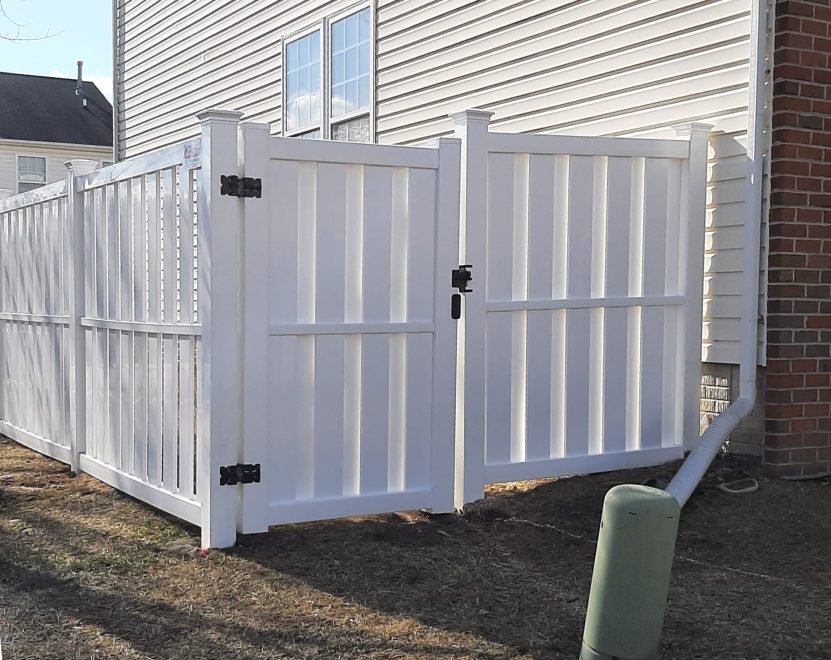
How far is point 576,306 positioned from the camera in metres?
5.50

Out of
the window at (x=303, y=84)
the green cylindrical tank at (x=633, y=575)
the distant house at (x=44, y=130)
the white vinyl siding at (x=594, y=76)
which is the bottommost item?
the green cylindrical tank at (x=633, y=575)

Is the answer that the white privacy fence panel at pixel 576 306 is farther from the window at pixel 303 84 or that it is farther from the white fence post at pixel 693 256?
the window at pixel 303 84

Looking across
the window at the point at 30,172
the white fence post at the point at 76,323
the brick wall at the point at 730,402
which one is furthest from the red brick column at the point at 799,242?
the window at the point at 30,172

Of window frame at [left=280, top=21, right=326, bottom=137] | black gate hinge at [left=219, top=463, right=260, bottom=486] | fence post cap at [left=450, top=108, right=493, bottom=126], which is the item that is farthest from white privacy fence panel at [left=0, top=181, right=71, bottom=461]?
window frame at [left=280, top=21, right=326, bottom=137]

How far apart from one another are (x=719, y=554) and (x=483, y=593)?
124 centimetres

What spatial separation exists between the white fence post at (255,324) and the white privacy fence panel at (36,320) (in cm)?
223

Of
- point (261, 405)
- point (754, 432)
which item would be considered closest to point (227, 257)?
point (261, 405)

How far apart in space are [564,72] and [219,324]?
3.64 metres

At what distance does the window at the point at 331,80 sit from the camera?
9.59 metres

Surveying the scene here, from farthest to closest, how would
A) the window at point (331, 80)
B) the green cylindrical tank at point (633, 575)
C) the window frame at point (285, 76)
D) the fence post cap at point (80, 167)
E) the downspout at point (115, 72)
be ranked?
the downspout at point (115, 72)
the window frame at point (285, 76)
the window at point (331, 80)
the fence post cap at point (80, 167)
the green cylindrical tank at point (633, 575)

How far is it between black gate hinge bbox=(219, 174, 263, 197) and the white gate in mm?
40

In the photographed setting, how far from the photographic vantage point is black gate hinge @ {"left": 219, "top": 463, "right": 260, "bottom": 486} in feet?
15.1

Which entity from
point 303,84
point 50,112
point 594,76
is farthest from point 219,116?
point 50,112

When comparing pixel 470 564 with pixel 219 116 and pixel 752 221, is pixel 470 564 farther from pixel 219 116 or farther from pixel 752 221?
pixel 752 221
